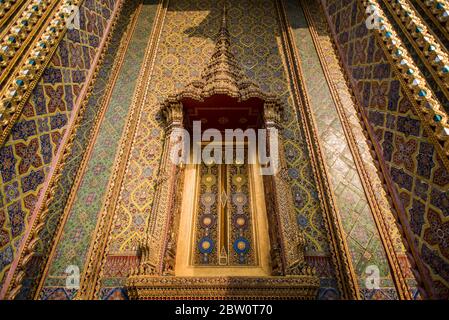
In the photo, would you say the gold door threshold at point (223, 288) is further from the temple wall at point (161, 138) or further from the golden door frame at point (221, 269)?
the temple wall at point (161, 138)

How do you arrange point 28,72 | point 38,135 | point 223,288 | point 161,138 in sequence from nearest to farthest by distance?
point 28,72 → point 38,135 → point 223,288 → point 161,138

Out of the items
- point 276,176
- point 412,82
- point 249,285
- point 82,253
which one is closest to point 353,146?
point 276,176

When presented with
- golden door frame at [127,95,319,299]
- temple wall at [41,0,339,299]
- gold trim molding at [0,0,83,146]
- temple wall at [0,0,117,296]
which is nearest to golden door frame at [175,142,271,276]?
golden door frame at [127,95,319,299]

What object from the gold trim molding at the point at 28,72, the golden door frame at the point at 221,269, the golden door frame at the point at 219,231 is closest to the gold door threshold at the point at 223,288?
the golden door frame at the point at 221,269

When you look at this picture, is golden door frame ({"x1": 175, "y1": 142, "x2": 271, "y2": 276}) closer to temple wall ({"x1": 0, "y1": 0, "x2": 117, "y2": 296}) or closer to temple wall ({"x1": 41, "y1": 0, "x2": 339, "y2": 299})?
temple wall ({"x1": 41, "y1": 0, "x2": 339, "y2": 299})

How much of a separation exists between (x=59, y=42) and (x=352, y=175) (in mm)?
4804

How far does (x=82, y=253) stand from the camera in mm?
4176

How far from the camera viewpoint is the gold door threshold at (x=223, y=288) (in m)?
3.77

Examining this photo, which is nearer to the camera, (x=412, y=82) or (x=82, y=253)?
(x=412, y=82)

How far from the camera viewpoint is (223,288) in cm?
380

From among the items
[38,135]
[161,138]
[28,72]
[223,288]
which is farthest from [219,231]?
[28,72]

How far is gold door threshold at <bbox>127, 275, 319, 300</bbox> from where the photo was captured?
148 inches

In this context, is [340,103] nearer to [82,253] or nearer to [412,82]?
[412,82]

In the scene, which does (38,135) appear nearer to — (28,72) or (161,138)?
(28,72)
